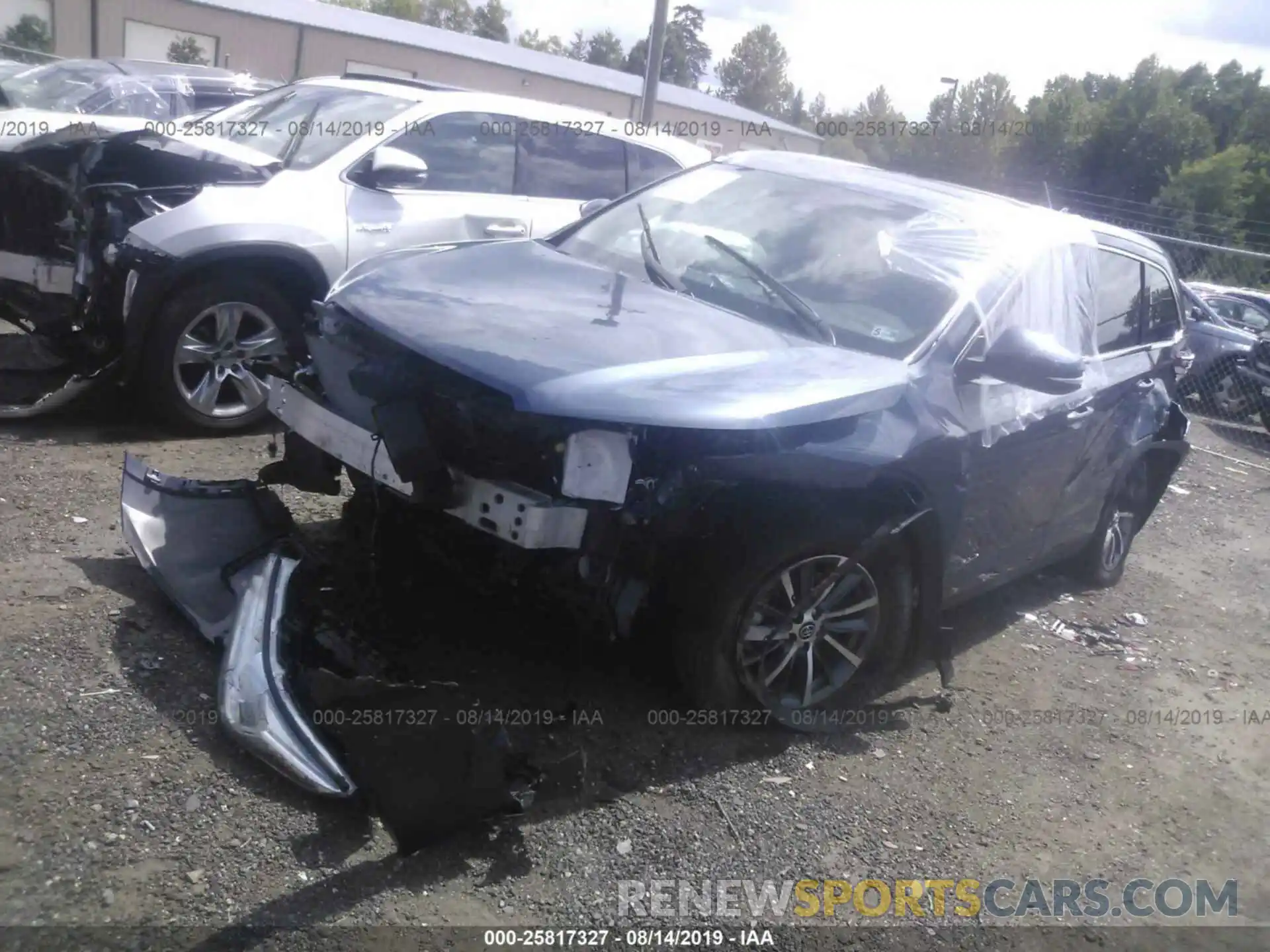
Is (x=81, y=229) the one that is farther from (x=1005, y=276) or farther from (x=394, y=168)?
(x=1005, y=276)

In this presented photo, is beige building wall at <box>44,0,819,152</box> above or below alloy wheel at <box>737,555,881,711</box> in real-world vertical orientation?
above

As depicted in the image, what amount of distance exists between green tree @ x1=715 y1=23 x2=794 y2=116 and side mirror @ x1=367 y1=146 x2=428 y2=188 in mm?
85667

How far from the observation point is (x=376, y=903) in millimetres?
2857

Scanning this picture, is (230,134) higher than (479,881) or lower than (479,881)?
higher

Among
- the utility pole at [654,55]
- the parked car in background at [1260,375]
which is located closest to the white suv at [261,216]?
the utility pole at [654,55]

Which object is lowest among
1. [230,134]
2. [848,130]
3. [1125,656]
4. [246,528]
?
[1125,656]

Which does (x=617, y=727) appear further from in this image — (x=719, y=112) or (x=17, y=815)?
(x=719, y=112)

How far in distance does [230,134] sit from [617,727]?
15.7 feet

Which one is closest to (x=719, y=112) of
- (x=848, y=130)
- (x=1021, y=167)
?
(x=1021, y=167)

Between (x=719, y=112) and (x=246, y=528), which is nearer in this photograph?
(x=246, y=528)

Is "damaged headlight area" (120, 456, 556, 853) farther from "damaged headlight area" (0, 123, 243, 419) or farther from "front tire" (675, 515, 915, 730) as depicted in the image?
"damaged headlight area" (0, 123, 243, 419)

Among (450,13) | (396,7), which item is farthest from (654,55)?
(450,13)

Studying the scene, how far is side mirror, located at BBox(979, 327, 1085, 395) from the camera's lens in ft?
13.3

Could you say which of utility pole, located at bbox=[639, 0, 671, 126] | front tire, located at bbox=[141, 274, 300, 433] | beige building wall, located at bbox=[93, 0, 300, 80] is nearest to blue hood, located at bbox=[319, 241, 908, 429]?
front tire, located at bbox=[141, 274, 300, 433]
